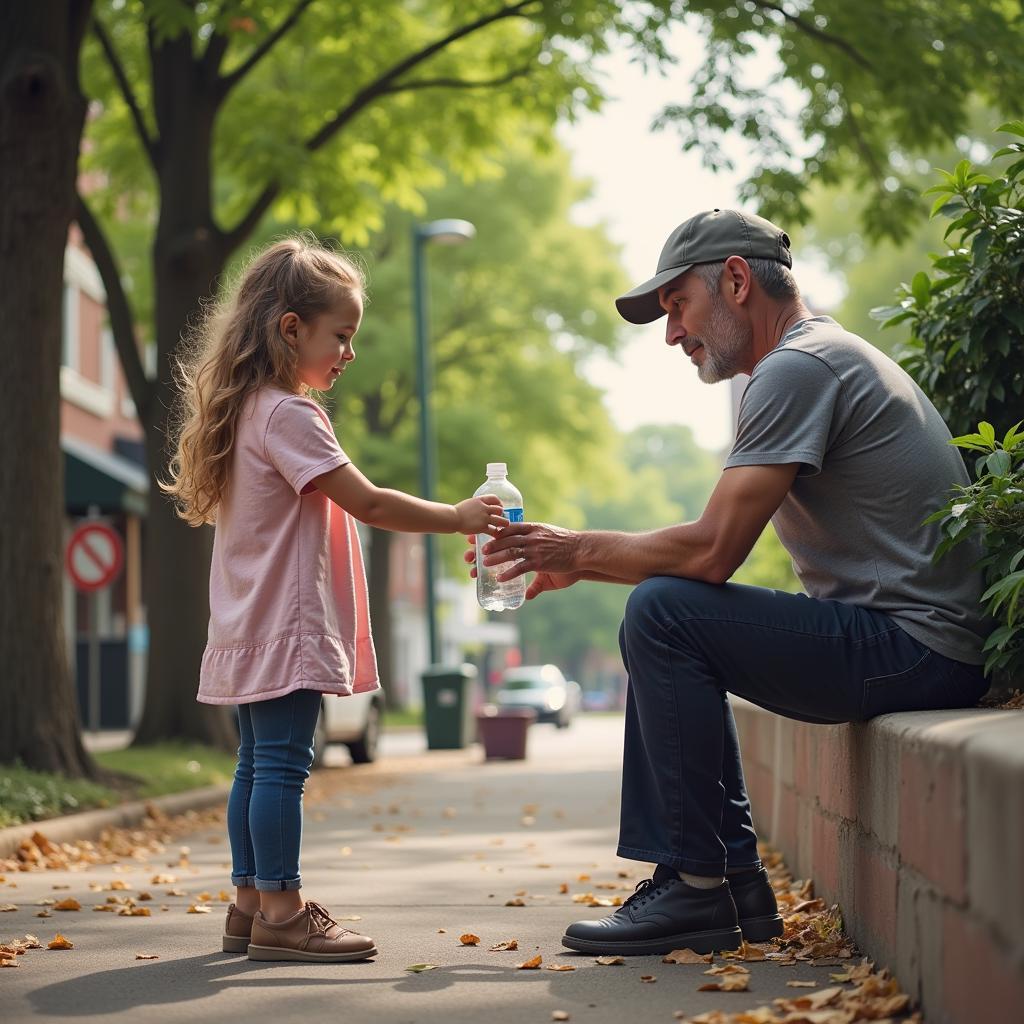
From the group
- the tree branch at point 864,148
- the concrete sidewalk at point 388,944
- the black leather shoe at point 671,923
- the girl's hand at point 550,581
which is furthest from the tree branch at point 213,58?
the black leather shoe at point 671,923

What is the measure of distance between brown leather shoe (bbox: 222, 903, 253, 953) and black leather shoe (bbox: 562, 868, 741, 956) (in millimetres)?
1013

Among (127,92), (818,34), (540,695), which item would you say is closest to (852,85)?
(818,34)

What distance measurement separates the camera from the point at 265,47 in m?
14.0

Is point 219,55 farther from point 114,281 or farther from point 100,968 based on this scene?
point 100,968

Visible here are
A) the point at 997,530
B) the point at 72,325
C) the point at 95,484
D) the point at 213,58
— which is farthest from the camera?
the point at 72,325

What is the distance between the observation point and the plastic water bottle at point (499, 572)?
5.34 meters

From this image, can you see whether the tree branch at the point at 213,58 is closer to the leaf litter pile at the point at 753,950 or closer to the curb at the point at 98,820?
the curb at the point at 98,820

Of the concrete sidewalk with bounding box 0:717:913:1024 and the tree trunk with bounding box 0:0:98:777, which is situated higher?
the tree trunk with bounding box 0:0:98:777

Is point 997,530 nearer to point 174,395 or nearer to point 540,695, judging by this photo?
point 174,395

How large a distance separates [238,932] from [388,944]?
A: 466mm

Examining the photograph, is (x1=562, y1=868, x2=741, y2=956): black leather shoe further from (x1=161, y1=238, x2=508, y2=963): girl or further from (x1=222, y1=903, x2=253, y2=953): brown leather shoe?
(x1=222, y1=903, x2=253, y2=953): brown leather shoe

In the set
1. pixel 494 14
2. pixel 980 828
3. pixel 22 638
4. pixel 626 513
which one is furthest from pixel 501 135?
pixel 626 513

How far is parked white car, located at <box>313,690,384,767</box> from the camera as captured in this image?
16281 millimetres

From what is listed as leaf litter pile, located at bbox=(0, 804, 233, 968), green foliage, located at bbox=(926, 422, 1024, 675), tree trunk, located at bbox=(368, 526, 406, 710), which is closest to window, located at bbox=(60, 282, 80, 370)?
tree trunk, located at bbox=(368, 526, 406, 710)
